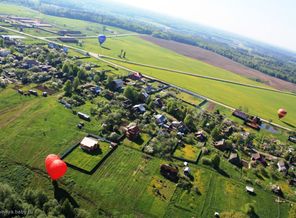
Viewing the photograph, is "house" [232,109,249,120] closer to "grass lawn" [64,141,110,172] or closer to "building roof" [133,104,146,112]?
"building roof" [133,104,146,112]

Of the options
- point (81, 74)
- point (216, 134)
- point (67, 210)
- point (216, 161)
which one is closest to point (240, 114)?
point (216, 134)

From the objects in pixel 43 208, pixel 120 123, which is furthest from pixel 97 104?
pixel 43 208

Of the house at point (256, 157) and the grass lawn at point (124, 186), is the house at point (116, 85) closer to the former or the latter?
the grass lawn at point (124, 186)

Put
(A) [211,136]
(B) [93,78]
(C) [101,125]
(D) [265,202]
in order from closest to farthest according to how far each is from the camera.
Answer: (D) [265,202]
(C) [101,125]
(A) [211,136]
(B) [93,78]

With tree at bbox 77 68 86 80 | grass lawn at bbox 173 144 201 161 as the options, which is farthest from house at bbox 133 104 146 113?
tree at bbox 77 68 86 80

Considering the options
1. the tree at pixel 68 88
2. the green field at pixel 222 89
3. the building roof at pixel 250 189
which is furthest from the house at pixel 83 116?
the green field at pixel 222 89

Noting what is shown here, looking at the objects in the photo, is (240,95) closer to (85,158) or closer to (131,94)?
(131,94)

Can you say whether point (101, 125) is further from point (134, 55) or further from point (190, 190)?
point (134, 55)
